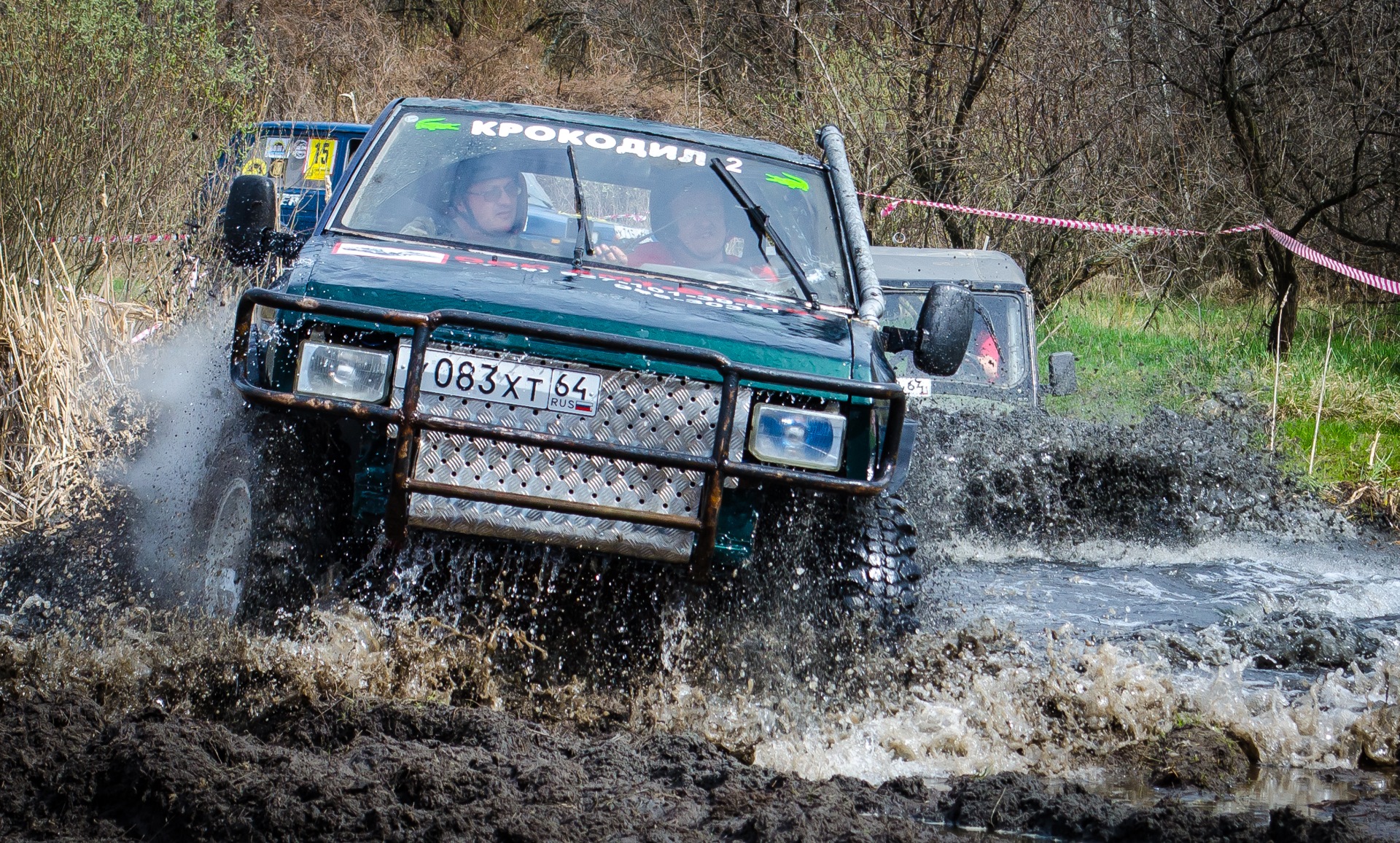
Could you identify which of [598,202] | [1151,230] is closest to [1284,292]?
[1151,230]

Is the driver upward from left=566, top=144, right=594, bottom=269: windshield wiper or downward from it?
downward

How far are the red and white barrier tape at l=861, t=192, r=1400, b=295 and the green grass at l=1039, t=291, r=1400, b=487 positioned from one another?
71 cm

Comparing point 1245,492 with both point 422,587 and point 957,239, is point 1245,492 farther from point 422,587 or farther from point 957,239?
point 422,587

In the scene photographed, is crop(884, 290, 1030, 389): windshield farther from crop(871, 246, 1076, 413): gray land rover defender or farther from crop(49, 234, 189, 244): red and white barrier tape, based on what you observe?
crop(49, 234, 189, 244): red and white barrier tape

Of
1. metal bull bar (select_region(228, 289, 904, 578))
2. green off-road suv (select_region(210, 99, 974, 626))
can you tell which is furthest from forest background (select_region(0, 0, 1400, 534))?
metal bull bar (select_region(228, 289, 904, 578))

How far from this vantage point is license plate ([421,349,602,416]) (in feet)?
12.5

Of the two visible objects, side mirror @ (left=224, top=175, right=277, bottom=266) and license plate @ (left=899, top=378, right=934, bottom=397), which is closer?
side mirror @ (left=224, top=175, right=277, bottom=266)

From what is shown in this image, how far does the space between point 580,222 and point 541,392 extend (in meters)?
1.20

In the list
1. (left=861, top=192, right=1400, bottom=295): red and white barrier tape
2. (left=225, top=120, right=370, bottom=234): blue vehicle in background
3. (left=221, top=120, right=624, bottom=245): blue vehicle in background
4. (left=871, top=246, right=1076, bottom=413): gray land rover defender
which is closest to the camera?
(left=871, top=246, right=1076, bottom=413): gray land rover defender

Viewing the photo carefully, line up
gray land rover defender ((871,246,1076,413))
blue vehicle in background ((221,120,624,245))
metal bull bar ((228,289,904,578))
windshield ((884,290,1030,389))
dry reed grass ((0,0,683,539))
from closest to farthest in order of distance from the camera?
metal bull bar ((228,289,904,578))
dry reed grass ((0,0,683,539))
gray land rover defender ((871,246,1076,413))
windshield ((884,290,1030,389))
blue vehicle in background ((221,120,624,245))

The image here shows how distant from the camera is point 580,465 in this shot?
Answer: 381cm

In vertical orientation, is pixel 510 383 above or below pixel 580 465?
above

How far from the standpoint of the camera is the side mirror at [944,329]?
4812 millimetres

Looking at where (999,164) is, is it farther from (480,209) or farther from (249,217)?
(249,217)
